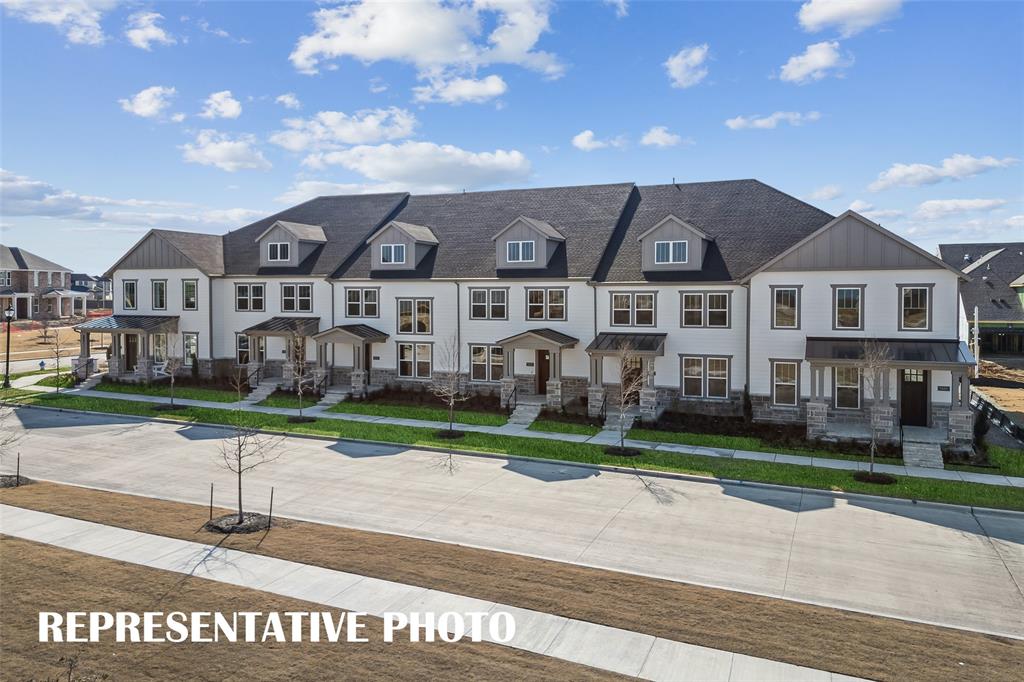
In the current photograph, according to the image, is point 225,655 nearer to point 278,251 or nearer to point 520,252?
point 520,252

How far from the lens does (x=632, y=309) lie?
32.0m

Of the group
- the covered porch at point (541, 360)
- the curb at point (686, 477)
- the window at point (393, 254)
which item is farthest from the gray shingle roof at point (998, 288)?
the window at point (393, 254)

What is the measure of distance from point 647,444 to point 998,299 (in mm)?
45622

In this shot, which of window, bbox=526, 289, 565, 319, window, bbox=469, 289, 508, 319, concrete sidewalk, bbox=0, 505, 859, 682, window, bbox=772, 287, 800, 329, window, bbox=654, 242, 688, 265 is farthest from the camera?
window, bbox=469, 289, 508, 319

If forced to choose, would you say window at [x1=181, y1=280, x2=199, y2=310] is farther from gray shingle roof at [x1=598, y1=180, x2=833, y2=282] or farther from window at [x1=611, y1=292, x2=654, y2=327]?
window at [x1=611, y1=292, x2=654, y2=327]

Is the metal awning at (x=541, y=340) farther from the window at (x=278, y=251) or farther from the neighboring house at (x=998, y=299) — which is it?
the neighboring house at (x=998, y=299)

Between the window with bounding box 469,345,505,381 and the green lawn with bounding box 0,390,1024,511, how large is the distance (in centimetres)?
642

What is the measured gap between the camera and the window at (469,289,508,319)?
34531 millimetres

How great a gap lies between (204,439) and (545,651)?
20935 millimetres


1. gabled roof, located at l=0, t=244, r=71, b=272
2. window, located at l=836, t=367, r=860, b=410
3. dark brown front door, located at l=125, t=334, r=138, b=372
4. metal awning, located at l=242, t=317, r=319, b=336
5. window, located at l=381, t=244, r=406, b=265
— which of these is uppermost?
gabled roof, located at l=0, t=244, r=71, b=272

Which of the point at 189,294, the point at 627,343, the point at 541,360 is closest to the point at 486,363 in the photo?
the point at 541,360

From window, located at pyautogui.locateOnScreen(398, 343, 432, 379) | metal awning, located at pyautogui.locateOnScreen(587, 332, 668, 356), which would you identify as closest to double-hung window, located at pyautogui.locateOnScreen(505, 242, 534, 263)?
metal awning, located at pyautogui.locateOnScreen(587, 332, 668, 356)

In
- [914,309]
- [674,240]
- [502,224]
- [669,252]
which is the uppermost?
[502,224]

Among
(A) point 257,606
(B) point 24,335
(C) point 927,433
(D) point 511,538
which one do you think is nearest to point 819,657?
(D) point 511,538
